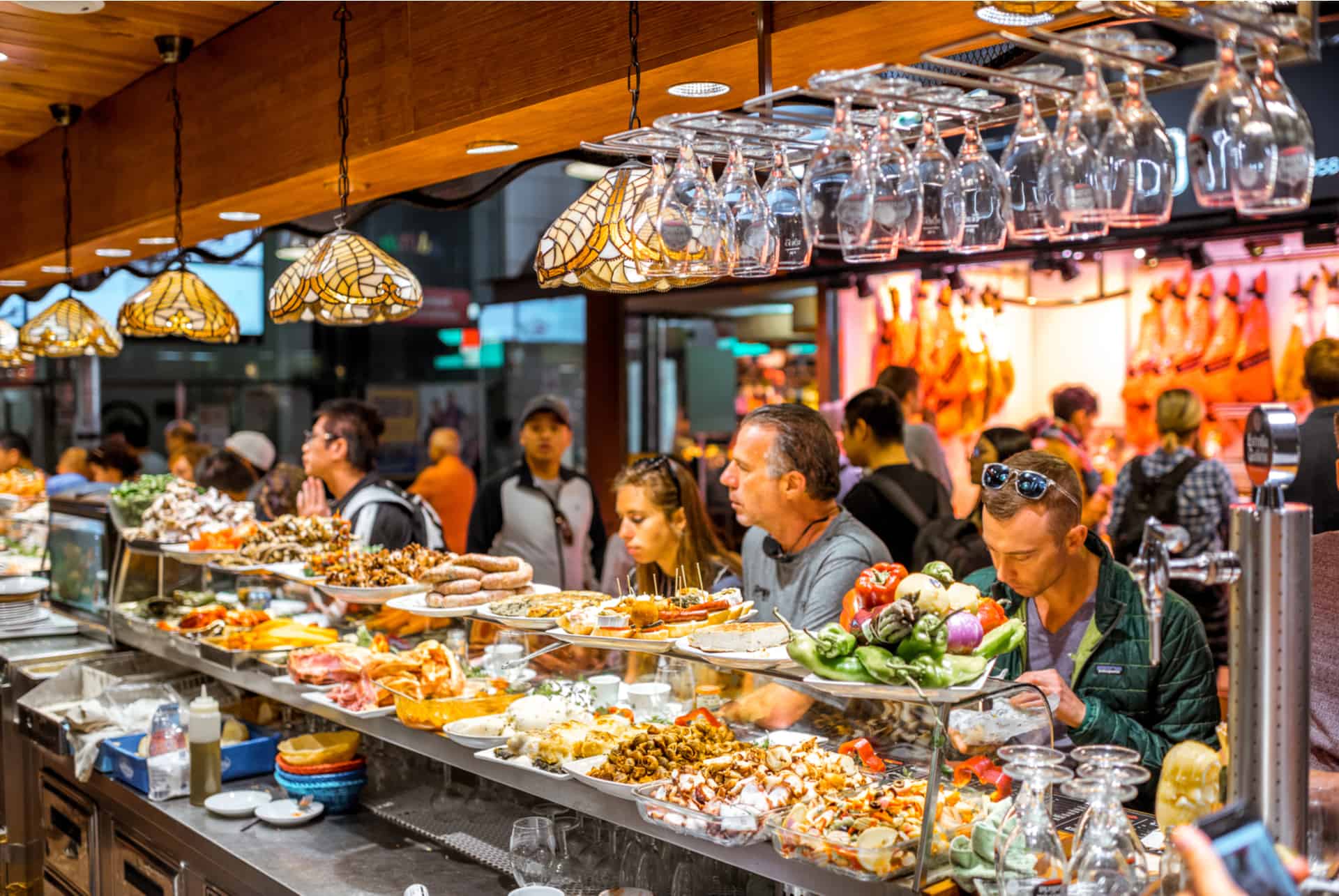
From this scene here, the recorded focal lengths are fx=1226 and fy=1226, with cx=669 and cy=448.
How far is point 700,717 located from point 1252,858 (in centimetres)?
174

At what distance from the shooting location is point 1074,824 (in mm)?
Answer: 2344

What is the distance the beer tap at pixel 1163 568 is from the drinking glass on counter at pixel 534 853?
1738mm

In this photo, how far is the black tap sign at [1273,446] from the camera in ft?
5.49

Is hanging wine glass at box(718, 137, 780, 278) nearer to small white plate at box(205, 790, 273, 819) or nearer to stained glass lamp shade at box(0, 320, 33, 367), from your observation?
small white plate at box(205, 790, 273, 819)

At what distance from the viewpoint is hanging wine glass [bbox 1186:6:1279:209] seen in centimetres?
160

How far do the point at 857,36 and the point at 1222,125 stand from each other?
1471mm

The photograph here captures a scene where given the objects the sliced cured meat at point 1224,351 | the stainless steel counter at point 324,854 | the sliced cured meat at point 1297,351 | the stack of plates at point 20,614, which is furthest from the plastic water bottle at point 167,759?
the sliced cured meat at point 1224,351

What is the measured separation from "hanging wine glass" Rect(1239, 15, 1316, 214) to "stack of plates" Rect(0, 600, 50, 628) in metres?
5.74

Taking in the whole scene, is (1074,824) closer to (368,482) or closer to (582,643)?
(582,643)

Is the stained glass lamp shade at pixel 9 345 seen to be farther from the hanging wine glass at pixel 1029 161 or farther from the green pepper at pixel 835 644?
the hanging wine glass at pixel 1029 161

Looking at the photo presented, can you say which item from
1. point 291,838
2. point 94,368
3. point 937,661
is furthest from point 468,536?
point 94,368

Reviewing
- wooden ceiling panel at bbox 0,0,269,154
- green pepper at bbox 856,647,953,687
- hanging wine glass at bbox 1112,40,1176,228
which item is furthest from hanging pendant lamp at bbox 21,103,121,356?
hanging wine glass at bbox 1112,40,1176,228

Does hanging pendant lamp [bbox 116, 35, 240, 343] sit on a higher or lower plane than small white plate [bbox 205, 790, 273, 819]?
higher

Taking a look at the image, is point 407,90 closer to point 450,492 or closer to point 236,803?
point 236,803
